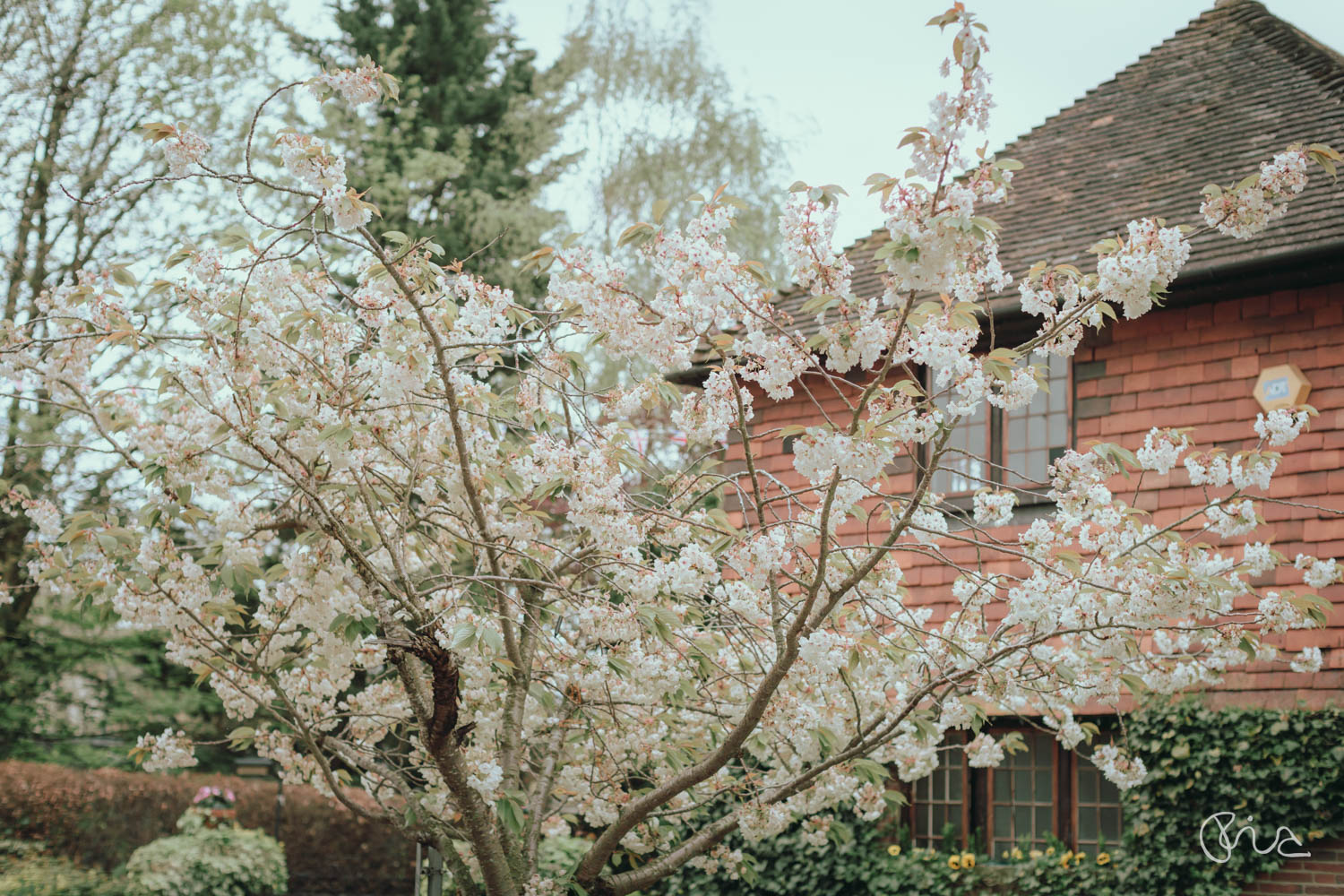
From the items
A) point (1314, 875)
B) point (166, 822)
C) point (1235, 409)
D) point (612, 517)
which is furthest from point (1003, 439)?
point (166, 822)

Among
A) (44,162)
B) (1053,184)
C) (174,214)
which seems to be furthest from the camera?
(174,214)

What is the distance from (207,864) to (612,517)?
9.81m

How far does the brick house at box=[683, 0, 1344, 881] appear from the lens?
7152 mm

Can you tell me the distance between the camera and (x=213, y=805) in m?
13.4

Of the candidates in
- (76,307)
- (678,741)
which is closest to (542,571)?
(678,741)

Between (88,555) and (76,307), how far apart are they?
118cm

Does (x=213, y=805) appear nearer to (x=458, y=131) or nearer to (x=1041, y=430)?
(x=458, y=131)

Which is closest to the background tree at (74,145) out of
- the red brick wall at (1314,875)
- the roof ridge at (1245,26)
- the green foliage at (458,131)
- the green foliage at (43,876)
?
the green foliage at (43,876)

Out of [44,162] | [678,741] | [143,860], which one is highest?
[44,162]

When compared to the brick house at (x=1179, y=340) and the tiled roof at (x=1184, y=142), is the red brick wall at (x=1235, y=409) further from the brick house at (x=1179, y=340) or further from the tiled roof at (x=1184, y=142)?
the tiled roof at (x=1184, y=142)

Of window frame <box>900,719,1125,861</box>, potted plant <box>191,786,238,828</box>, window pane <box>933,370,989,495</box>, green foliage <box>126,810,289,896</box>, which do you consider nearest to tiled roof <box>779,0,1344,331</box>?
window pane <box>933,370,989,495</box>

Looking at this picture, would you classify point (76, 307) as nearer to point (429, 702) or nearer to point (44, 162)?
point (429, 702)

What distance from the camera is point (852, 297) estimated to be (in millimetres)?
3990

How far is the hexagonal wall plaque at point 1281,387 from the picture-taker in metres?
7.23
